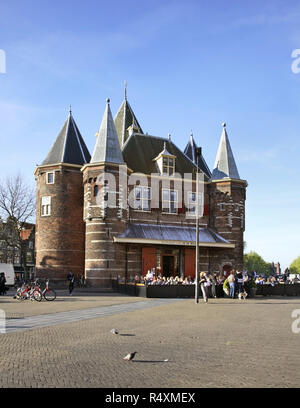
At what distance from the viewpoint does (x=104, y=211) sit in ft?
113

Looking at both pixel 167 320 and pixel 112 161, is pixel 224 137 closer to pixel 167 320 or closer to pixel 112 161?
pixel 112 161

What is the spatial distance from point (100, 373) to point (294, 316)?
11.7 metres

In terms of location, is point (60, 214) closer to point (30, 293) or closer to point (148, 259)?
point (148, 259)

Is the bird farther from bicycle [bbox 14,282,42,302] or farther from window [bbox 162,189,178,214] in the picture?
window [bbox 162,189,178,214]

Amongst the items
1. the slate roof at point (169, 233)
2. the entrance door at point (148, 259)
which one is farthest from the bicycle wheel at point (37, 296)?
the entrance door at point (148, 259)

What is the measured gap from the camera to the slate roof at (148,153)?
39.0m

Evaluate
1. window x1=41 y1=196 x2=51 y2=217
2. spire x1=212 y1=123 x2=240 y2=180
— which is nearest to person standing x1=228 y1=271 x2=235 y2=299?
spire x1=212 y1=123 x2=240 y2=180

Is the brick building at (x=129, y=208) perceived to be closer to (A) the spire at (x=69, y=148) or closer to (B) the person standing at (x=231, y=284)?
(A) the spire at (x=69, y=148)

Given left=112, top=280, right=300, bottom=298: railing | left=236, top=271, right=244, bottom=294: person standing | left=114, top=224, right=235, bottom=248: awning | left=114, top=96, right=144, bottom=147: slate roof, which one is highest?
left=114, top=96, right=144, bottom=147: slate roof

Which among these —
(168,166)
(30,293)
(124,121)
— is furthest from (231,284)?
(124,121)

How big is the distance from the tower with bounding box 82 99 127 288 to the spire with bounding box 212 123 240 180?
10.2 meters

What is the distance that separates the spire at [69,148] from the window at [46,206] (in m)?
3.30

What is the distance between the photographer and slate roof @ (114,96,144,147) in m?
42.8

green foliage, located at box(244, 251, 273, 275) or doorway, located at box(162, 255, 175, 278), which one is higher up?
doorway, located at box(162, 255, 175, 278)
